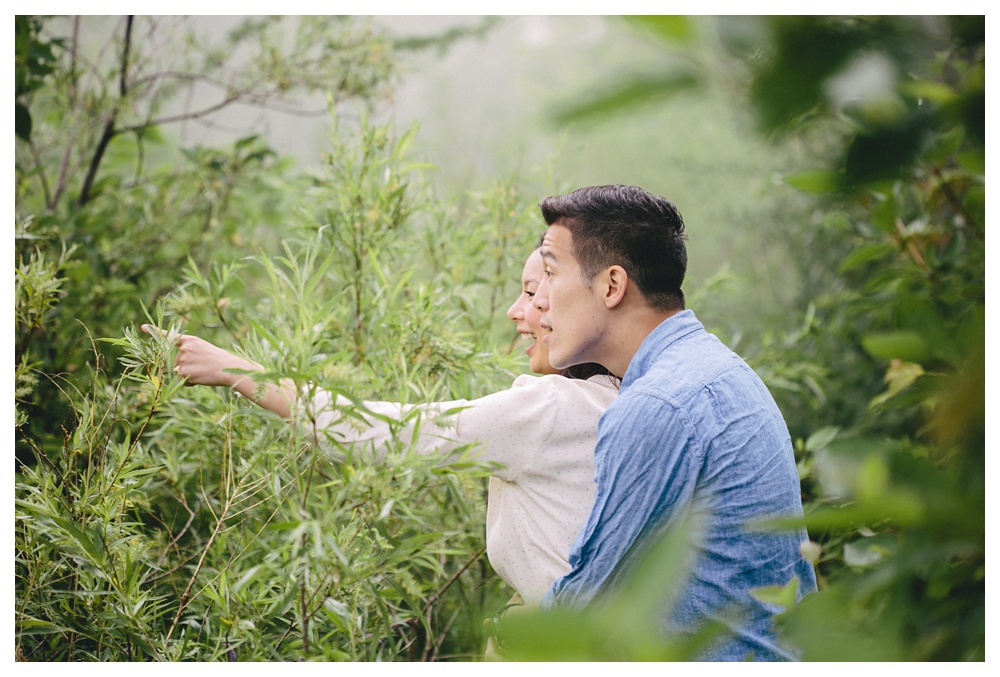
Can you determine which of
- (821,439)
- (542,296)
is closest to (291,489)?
(542,296)

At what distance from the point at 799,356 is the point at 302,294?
6.60ft

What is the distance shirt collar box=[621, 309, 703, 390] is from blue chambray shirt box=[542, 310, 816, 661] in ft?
0.36

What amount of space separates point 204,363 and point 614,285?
2.27ft

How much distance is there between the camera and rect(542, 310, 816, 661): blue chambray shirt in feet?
3.76

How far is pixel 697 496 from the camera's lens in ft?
3.91

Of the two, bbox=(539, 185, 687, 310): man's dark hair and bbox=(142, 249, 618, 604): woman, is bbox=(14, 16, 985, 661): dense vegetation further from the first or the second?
bbox=(539, 185, 687, 310): man's dark hair

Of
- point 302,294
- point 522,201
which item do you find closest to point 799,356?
point 522,201

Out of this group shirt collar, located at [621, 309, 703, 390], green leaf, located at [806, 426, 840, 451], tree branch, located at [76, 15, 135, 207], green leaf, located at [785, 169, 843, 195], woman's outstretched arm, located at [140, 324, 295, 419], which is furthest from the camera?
tree branch, located at [76, 15, 135, 207]

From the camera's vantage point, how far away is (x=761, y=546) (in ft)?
3.95

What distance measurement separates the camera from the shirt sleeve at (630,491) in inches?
45.0

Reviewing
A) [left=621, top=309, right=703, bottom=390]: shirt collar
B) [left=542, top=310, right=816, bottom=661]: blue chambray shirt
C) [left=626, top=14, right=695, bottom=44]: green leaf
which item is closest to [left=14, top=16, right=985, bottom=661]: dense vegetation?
[left=626, top=14, right=695, bottom=44]: green leaf

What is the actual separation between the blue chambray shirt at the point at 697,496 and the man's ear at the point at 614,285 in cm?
22

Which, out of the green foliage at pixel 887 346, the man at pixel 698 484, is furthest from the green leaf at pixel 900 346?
the man at pixel 698 484
